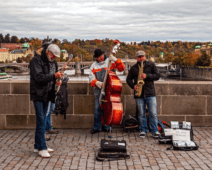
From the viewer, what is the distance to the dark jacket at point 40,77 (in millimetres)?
5105

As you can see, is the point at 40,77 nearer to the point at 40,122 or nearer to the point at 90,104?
the point at 40,122

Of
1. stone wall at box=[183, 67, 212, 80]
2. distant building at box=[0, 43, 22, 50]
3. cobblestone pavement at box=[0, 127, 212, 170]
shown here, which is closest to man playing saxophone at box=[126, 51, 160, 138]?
cobblestone pavement at box=[0, 127, 212, 170]

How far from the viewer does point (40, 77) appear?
5.09 m

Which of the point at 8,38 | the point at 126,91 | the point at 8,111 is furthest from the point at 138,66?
the point at 8,38

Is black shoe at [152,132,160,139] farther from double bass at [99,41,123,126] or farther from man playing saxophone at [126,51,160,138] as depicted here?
double bass at [99,41,123,126]

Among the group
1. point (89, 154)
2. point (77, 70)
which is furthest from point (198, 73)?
point (89, 154)

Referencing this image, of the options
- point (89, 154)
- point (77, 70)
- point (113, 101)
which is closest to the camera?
point (89, 154)

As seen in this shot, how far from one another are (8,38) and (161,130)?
642 ft

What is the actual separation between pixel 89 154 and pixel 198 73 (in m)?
91.7

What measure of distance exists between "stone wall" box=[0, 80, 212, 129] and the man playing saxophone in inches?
38.1

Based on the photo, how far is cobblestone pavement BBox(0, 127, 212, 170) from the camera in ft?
16.0

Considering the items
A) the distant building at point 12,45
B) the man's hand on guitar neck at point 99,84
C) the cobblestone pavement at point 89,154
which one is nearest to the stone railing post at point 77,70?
the cobblestone pavement at point 89,154

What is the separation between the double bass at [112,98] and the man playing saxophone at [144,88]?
0.52 meters

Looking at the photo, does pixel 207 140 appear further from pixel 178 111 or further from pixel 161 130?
pixel 178 111
